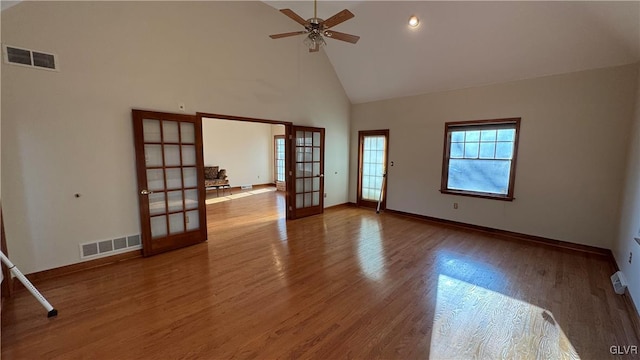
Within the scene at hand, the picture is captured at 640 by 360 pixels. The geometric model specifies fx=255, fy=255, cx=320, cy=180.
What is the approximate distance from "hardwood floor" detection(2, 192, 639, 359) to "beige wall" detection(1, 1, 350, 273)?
2.14 ft

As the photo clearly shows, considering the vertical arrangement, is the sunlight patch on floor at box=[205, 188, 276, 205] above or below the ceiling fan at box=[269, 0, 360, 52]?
below

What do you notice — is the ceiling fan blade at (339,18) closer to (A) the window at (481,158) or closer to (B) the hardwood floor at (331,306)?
(B) the hardwood floor at (331,306)

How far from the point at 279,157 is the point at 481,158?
285 inches

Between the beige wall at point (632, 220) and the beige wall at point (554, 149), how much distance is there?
0.27m

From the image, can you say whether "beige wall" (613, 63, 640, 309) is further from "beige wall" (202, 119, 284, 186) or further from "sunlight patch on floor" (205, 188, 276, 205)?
"beige wall" (202, 119, 284, 186)

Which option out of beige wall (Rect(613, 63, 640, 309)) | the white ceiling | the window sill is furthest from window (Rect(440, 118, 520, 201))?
beige wall (Rect(613, 63, 640, 309))


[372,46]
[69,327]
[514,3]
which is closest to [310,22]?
[372,46]

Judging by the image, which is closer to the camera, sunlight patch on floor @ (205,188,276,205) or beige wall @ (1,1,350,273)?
beige wall @ (1,1,350,273)

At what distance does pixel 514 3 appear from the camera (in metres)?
3.23

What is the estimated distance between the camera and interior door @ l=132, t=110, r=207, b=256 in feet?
11.2

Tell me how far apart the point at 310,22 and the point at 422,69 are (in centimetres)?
277

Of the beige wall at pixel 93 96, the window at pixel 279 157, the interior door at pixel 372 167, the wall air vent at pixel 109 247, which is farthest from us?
the window at pixel 279 157

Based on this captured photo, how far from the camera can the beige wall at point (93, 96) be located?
2.68 metres

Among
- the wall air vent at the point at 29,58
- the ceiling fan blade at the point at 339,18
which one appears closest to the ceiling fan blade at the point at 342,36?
the ceiling fan blade at the point at 339,18
